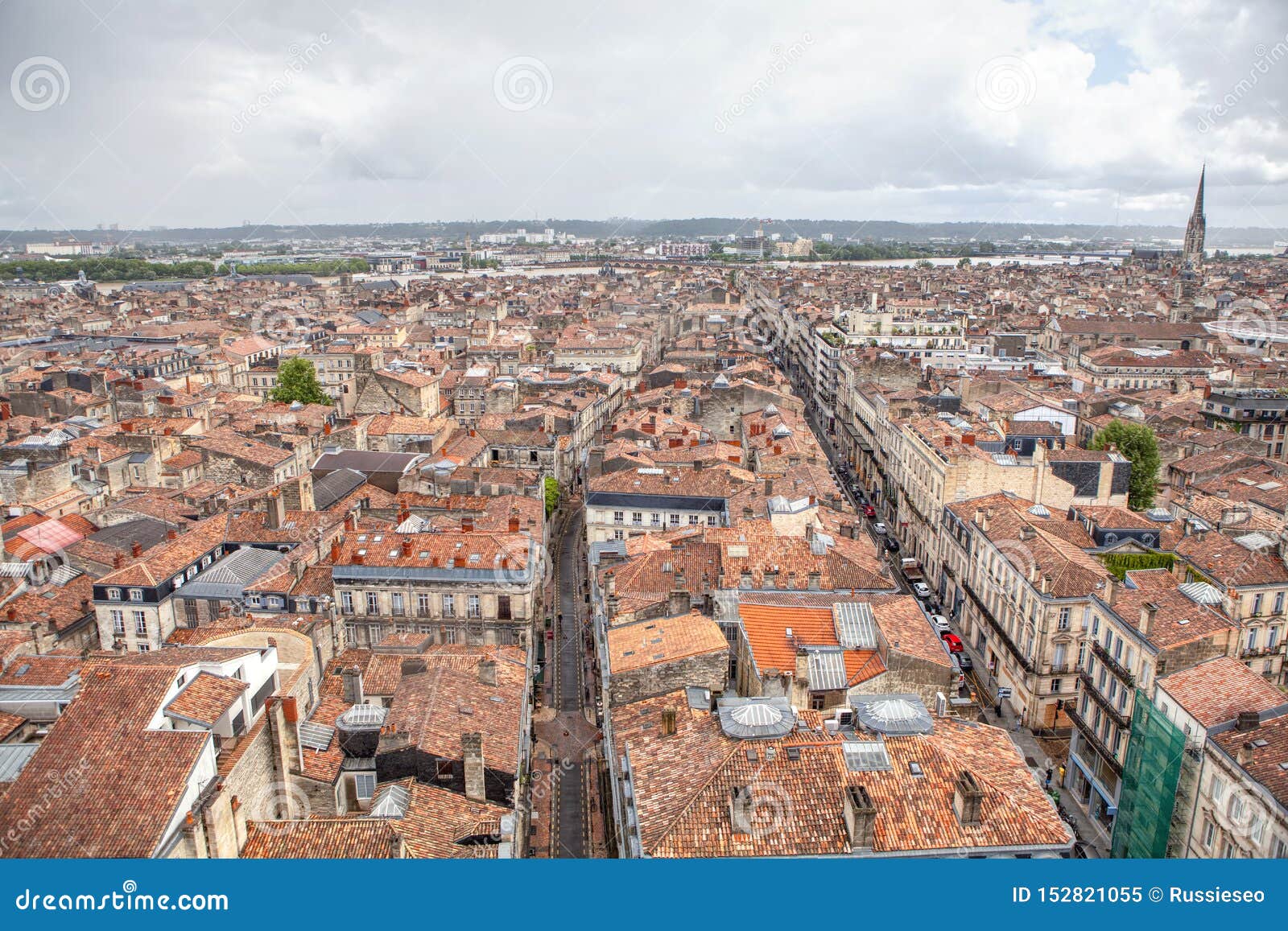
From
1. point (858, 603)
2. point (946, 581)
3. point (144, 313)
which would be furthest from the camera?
point (144, 313)

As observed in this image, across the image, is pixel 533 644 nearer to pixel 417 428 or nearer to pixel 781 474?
pixel 781 474

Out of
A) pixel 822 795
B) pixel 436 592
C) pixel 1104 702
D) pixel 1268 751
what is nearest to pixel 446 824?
pixel 822 795

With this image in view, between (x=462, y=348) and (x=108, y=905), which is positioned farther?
(x=462, y=348)

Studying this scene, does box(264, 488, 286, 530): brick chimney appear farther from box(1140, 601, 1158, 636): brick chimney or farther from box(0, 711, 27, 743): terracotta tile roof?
box(1140, 601, 1158, 636): brick chimney

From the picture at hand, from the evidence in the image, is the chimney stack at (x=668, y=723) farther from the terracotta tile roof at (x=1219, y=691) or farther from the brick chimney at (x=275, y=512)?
the brick chimney at (x=275, y=512)

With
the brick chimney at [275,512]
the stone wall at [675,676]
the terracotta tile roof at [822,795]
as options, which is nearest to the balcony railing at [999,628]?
the terracotta tile roof at [822,795]

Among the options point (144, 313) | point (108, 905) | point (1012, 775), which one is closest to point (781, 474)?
A: point (1012, 775)
